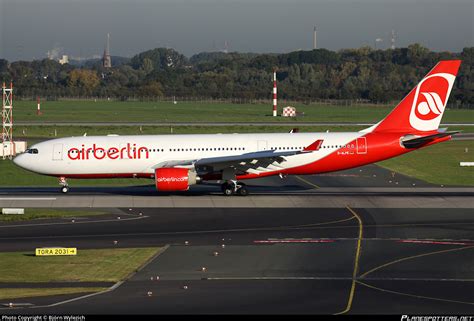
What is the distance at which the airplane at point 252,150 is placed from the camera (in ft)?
162

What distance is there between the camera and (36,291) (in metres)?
26.4

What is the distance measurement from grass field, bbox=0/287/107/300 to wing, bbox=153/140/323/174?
2246 centimetres

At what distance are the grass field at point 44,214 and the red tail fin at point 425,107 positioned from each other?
17818mm

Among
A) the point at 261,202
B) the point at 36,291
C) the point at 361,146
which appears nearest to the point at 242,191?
the point at 261,202

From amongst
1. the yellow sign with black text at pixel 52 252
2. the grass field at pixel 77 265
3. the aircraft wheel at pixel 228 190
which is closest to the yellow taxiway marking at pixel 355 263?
the grass field at pixel 77 265

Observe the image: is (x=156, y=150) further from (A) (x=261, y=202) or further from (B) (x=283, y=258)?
(B) (x=283, y=258)

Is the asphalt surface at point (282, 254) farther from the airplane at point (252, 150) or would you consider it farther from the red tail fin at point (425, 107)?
the red tail fin at point (425, 107)

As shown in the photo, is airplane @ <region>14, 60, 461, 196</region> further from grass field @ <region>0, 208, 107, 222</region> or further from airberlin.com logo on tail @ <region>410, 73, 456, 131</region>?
grass field @ <region>0, 208, 107, 222</region>

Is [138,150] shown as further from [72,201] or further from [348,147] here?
[348,147]

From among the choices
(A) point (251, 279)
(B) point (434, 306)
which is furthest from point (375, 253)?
(B) point (434, 306)

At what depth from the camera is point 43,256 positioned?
106 ft

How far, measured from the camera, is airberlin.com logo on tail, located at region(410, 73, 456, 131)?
5056 cm

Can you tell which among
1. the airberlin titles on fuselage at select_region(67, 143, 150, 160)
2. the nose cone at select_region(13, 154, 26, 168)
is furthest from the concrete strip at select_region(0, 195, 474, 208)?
the nose cone at select_region(13, 154, 26, 168)

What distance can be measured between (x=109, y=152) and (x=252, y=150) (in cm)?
816
